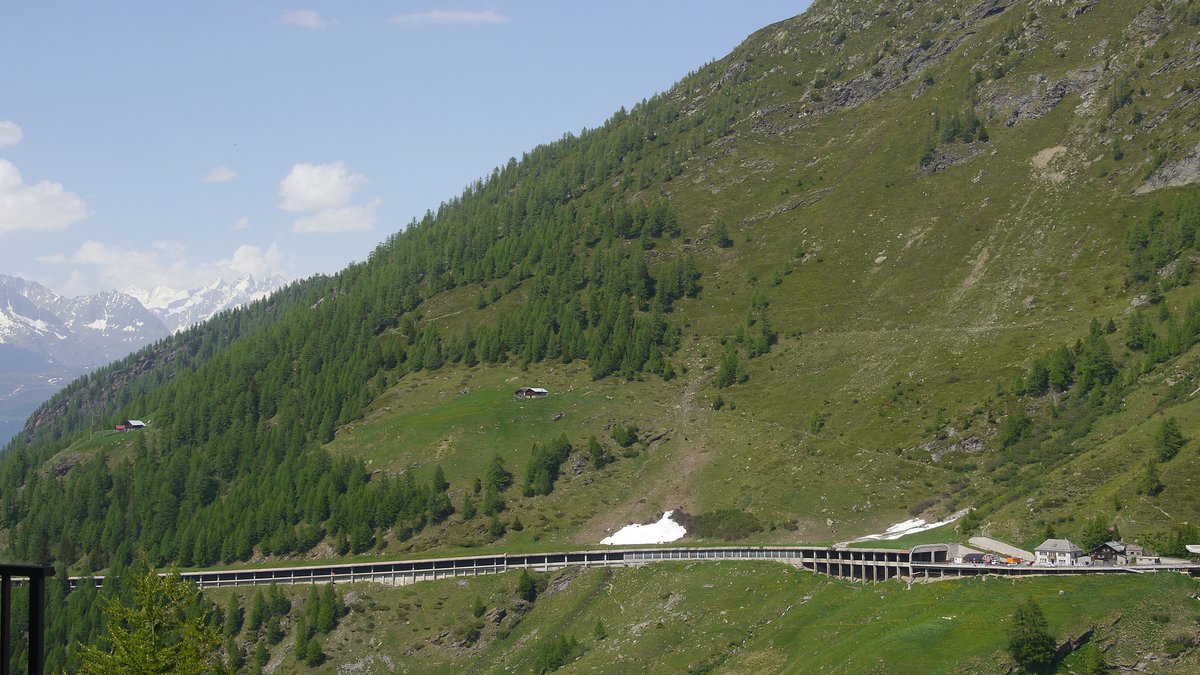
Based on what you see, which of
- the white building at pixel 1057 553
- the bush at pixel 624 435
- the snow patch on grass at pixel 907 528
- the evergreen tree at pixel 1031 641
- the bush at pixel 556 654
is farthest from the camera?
the bush at pixel 624 435

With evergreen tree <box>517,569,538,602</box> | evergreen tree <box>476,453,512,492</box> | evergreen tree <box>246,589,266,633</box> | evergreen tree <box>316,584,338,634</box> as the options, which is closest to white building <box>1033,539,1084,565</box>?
evergreen tree <box>517,569,538,602</box>

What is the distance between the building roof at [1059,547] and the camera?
122m

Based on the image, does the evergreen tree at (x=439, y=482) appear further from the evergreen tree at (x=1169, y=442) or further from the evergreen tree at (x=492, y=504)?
the evergreen tree at (x=1169, y=442)

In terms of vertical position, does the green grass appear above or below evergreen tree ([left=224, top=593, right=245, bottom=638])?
below

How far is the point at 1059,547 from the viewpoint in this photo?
123375mm

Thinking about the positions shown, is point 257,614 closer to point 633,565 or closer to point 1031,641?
point 633,565

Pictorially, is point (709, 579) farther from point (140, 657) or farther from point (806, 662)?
point (140, 657)

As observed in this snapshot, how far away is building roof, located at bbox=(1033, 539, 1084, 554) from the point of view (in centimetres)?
12238

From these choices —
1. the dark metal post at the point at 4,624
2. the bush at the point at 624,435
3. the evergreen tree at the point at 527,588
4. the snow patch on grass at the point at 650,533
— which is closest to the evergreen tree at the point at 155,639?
the dark metal post at the point at 4,624

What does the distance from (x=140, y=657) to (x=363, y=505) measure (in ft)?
456

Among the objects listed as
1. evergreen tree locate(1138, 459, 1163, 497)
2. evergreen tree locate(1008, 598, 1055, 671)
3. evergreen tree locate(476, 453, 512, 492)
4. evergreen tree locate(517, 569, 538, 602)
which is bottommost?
evergreen tree locate(1008, 598, 1055, 671)

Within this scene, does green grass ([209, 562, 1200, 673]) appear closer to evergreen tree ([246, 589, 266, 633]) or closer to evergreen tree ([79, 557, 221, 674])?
evergreen tree ([246, 589, 266, 633])

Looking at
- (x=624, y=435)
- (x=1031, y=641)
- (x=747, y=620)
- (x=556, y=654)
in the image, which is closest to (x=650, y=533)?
(x=624, y=435)

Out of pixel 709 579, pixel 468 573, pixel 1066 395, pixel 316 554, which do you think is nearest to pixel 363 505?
pixel 316 554
